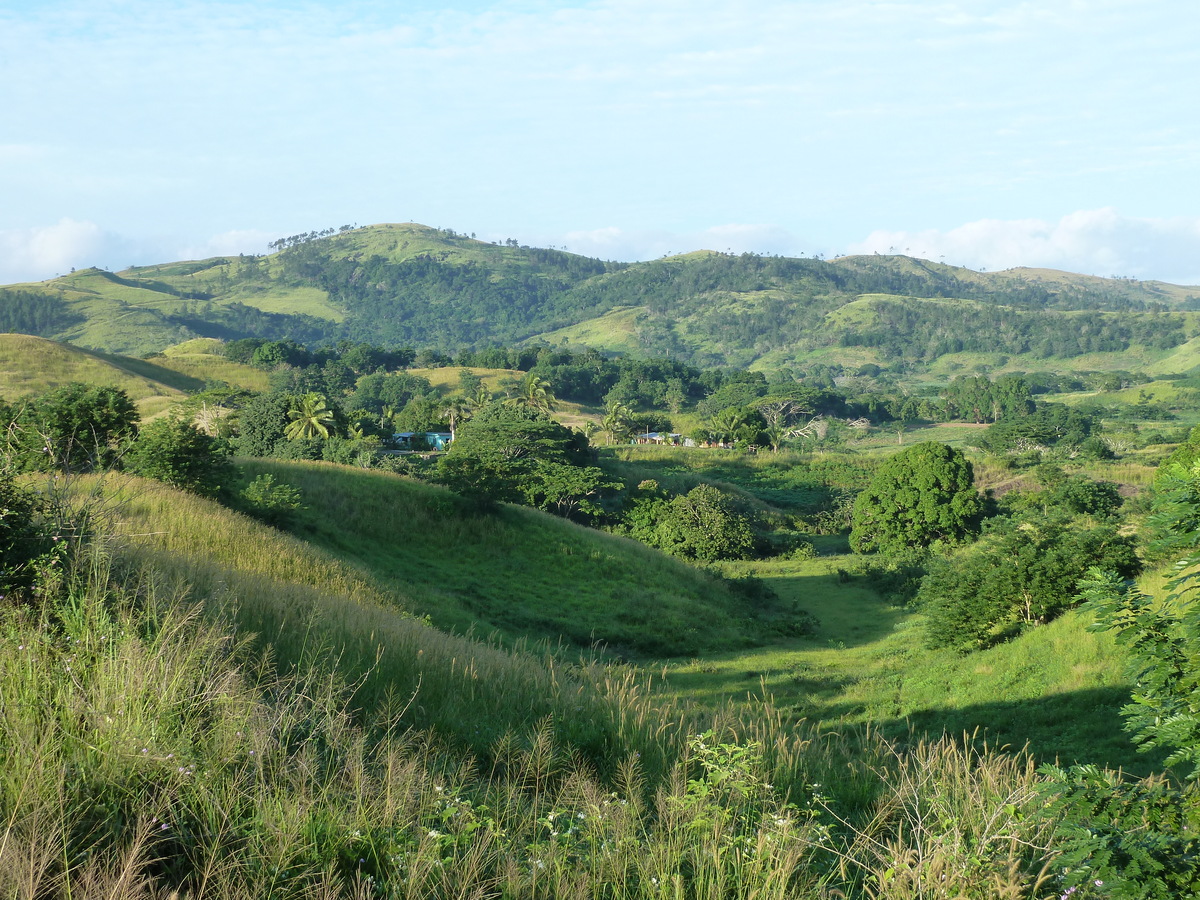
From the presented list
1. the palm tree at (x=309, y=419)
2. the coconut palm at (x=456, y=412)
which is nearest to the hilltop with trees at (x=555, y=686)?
the palm tree at (x=309, y=419)

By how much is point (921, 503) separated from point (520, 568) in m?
24.6

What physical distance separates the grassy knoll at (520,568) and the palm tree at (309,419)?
1819 cm

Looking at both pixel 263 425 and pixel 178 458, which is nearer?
pixel 178 458

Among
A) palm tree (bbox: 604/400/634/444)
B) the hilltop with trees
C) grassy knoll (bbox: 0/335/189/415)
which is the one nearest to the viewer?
the hilltop with trees

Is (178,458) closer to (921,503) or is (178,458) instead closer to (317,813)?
(317,813)

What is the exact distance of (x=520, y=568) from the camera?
32906 mm

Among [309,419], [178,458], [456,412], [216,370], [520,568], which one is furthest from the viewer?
[216,370]

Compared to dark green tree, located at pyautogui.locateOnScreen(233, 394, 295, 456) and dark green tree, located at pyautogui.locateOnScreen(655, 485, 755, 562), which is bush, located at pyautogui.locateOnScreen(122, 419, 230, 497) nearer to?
dark green tree, located at pyautogui.locateOnScreen(655, 485, 755, 562)

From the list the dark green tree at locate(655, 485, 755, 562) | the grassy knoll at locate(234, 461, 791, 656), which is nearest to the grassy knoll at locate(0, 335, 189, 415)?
the grassy knoll at locate(234, 461, 791, 656)

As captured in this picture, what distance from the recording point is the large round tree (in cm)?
4562

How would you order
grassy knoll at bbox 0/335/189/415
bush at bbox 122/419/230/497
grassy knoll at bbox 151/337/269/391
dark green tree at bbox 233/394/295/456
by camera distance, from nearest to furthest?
bush at bbox 122/419/230/497 < dark green tree at bbox 233/394/295/456 < grassy knoll at bbox 0/335/189/415 < grassy knoll at bbox 151/337/269/391

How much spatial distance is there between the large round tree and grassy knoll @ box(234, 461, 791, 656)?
1537cm

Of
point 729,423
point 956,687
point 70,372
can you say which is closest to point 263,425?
point 956,687

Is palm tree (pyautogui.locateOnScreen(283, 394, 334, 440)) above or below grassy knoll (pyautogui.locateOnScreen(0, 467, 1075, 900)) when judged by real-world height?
below
